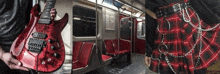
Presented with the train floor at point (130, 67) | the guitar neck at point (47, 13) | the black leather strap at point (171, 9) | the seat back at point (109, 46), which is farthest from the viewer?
the train floor at point (130, 67)

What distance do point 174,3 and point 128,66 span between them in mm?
686

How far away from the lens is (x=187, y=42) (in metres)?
0.91

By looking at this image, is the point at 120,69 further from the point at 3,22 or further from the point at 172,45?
the point at 3,22

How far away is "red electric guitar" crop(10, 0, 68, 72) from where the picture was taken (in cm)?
79

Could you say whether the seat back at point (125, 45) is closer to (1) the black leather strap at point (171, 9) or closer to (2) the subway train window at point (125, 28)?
(2) the subway train window at point (125, 28)

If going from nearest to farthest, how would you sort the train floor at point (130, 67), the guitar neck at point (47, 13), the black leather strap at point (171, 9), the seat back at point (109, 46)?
the guitar neck at point (47, 13) < the black leather strap at point (171, 9) < the seat back at point (109, 46) < the train floor at point (130, 67)

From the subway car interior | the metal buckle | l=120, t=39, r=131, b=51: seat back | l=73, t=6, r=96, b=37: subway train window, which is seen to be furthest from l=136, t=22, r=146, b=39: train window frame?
l=73, t=6, r=96, b=37: subway train window

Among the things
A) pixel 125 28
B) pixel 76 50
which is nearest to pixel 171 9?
pixel 125 28

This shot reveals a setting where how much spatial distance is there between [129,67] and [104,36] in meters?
0.42

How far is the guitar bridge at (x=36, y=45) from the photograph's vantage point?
0.78 meters

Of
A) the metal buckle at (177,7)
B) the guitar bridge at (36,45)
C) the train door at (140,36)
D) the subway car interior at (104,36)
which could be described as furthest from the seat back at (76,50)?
the metal buckle at (177,7)

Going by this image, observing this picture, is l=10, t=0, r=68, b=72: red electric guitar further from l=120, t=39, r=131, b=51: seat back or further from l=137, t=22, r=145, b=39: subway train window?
l=137, t=22, r=145, b=39: subway train window

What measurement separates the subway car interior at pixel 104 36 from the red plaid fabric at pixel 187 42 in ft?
0.40

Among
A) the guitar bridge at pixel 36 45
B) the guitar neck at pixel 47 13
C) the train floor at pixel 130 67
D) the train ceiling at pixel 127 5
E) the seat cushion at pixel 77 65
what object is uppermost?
the train ceiling at pixel 127 5
